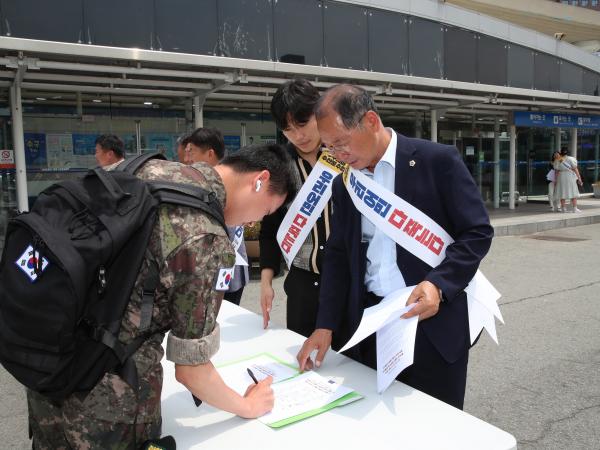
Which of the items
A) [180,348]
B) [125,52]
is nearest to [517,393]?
[180,348]

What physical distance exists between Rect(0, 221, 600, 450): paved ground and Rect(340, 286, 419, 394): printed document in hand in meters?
0.22

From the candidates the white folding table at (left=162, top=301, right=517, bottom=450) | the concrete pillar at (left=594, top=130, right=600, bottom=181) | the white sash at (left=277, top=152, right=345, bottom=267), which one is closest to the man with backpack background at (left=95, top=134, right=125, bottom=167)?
the white sash at (left=277, top=152, right=345, bottom=267)

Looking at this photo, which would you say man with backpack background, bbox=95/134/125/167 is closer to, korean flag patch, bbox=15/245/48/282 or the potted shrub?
the potted shrub

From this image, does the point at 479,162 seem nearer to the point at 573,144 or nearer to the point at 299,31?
the point at 573,144

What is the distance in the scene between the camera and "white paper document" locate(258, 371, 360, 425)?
1.57 m

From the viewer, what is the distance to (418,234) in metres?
1.79

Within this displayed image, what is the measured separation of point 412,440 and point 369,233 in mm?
809

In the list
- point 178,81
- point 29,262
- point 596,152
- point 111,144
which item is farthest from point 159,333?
point 596,152

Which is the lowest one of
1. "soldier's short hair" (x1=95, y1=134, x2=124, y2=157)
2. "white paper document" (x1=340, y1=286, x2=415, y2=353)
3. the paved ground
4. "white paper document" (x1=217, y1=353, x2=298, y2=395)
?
the paved ground

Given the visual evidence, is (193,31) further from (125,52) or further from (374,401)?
(374,401)

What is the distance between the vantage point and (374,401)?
5.34 ft

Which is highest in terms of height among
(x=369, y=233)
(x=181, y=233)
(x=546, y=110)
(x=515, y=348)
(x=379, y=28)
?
(x=379, y=28)

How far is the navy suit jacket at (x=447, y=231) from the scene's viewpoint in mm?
1721

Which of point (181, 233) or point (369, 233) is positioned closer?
point (181, 233)
